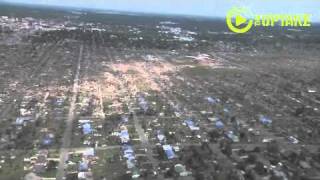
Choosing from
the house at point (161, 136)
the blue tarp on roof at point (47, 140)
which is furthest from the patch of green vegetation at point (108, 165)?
the blue tarp on roof at point (47, 140)

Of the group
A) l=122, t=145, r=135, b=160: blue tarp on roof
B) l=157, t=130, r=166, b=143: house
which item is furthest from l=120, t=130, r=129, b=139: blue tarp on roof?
l=157, t=130, r=166, b=143: house

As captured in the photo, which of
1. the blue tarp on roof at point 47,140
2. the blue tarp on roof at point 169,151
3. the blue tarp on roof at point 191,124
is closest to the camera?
the blue tarp on roof at point 169,151

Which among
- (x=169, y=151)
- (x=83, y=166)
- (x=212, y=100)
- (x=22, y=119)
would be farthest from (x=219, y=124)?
(x=22, y=119)

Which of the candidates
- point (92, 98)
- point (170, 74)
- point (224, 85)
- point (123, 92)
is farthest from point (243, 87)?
point (92, 98)

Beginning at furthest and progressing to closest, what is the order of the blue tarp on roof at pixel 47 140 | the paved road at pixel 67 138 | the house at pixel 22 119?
the house at pixel 22 119 < the blue tarp on roof at pixel 47 140 < the paved road at pixel 67 138

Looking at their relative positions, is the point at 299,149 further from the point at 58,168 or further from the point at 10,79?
the point at 10,79

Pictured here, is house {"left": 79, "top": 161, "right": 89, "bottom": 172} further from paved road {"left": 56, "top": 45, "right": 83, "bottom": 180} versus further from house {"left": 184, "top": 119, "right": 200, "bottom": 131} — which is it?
house {"left": 184, "top": 119, "right": 200, "bottom": 131}

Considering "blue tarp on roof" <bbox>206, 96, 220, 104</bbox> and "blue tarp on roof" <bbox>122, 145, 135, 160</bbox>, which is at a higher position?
"blue tarp on roof" <bbox>206, 96, 220, 104</bbox>

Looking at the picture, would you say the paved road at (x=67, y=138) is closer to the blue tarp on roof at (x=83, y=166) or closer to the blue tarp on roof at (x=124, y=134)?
A: the blue tarp on roof at (x=83, y=166)
